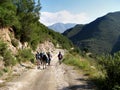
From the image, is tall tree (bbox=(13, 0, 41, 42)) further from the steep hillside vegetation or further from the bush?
the bush

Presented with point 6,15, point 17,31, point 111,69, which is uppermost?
point 6,15

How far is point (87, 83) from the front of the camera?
68.3 ft

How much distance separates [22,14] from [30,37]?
3747 mm

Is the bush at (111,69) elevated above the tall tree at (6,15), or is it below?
below

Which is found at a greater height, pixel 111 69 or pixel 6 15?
pixel 6 15

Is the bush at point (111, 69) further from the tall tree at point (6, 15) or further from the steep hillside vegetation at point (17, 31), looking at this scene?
the tall tree at point (6, 15)

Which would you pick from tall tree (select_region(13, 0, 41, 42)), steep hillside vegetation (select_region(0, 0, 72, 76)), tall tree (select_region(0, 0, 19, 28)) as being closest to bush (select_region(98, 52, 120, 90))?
steep hillside vegetation (select_region(0, 0, 72, 76))

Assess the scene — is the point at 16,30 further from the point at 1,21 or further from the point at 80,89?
the point at 80,89

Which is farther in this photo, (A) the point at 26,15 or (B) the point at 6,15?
(A) the point at 26,15

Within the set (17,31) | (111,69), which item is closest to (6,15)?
(17,31)

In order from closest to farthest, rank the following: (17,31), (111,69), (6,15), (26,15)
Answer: (111,69)
(6,15)
(17,31)
(26,15)

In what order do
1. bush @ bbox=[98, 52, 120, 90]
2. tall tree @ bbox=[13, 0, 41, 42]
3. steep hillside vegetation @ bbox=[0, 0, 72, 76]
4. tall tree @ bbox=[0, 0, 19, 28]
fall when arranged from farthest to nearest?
tall tree @ bbox=[13, 0, 41, 42]
tall tree @ bbox=[0, 0, 19, 28]
steep hillside vegetation @ bbox=[0, 0, 72, 76]
bush @ bbox=[98, 52, 120, 90]

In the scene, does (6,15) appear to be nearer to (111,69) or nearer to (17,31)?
(17,31)

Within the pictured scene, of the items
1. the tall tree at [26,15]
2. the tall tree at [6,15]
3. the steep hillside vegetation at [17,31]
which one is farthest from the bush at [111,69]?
the tall tree at [26,15]
